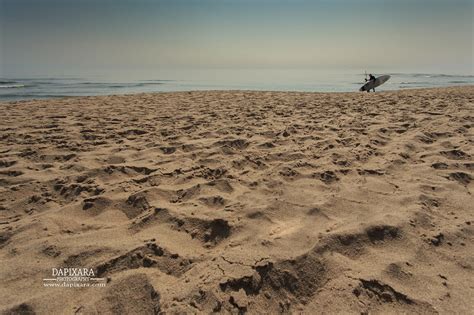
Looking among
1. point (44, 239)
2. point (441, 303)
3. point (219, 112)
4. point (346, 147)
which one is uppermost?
point (219, 112)

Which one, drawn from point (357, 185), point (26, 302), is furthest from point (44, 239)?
point (357, 185)

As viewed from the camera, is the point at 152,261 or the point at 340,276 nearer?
the point at 340,276

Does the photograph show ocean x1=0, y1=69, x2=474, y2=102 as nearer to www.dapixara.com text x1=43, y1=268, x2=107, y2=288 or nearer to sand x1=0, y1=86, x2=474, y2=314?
sand x1=0, y1=86, x2=474, y2=314

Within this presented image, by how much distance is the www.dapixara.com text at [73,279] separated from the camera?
79.7 inches

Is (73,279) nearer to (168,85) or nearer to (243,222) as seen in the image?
(243,222)

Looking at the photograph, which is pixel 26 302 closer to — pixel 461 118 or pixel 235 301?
pixel 235 301

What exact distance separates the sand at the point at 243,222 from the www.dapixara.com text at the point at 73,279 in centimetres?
4

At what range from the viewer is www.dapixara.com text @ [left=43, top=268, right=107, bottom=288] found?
2.02 metres

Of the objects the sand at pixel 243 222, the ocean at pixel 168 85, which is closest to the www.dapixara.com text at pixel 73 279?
the sand at pixel 243 222

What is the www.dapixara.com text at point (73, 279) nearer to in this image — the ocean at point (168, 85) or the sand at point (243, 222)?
the sand at point (243, 222)

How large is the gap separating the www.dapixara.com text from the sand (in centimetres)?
4

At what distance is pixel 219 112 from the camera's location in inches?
319

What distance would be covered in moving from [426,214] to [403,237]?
1.56 ft

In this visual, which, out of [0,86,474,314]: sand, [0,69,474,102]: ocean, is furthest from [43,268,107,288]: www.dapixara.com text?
[0,69,474,102]: ocean
